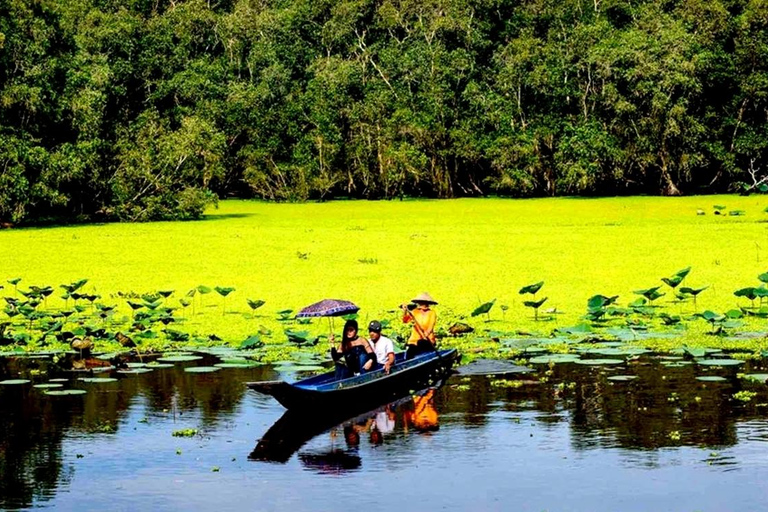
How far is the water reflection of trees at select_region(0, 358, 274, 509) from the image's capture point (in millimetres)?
10641

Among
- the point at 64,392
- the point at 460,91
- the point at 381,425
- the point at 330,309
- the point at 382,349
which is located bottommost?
the point at 381,425

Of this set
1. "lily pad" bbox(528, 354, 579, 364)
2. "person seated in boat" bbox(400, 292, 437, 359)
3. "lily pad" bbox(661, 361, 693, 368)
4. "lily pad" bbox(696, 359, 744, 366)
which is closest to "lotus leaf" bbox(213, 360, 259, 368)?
"person seated in boat" bbox(400, 292, 437, 359)

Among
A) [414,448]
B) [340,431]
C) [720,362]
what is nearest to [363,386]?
[340,431]

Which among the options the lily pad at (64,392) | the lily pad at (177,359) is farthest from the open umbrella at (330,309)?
the lily pad at (64,392)

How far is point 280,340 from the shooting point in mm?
18062

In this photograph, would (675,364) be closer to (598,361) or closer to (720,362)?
(720,362)

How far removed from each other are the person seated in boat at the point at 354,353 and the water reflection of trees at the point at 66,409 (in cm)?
121

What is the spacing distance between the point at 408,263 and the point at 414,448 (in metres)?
16.3

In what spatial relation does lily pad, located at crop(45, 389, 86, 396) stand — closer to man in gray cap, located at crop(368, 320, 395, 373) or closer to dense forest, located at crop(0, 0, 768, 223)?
man in gray cap, located at crop(368, 320, 395, 373)

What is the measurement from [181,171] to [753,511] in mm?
34969

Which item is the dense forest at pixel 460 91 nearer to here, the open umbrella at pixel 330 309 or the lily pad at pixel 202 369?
the lily pad at pixel 202 369

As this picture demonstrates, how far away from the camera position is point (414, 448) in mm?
11578

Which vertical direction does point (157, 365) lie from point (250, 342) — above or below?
below

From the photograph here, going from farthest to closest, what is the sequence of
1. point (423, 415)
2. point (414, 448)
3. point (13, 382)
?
point (13, 382) < point (423, 415) < point (414, 448)
